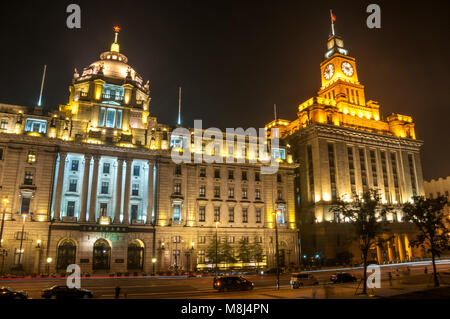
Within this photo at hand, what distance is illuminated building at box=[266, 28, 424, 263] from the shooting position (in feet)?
262

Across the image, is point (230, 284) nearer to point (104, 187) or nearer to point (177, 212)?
point (177, 212)

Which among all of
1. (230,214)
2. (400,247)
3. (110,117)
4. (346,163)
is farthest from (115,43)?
(400,247)

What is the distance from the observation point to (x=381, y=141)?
3671 inches

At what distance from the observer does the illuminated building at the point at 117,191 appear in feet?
188

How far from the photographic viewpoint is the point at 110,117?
68.1 meters

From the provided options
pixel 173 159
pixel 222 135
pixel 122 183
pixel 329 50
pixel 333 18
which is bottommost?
pixel 122 183

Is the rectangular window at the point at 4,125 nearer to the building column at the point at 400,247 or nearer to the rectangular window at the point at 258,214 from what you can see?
the rectangular window at the point at 258,214

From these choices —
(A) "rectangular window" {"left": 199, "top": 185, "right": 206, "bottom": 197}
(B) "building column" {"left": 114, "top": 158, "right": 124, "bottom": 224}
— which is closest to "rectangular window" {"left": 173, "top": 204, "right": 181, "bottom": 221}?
(A) "rectangular window" {"left": 199, "top": 185, "right": 206, "bottom": 197}

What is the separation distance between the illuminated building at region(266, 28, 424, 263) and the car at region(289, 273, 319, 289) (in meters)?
37.0
